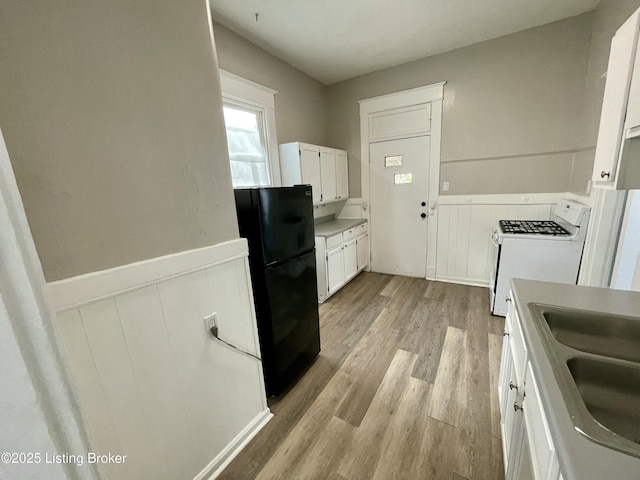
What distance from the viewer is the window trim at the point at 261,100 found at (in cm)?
251

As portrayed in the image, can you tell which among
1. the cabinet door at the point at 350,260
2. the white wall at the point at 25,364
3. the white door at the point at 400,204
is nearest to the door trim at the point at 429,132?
the white door at the point at 400,204

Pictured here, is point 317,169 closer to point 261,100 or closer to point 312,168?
point 312,168

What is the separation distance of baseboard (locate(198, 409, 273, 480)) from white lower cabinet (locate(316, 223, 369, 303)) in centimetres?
166

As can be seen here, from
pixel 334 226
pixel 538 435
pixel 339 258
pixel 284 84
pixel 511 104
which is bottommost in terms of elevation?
pixel 339 258

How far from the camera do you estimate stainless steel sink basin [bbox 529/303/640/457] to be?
618mm

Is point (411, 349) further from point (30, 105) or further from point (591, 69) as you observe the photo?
point (591, 69)

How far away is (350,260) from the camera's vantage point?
367cm

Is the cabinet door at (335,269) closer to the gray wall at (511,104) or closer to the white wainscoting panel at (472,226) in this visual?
the white wainscoting panel at (472,226)

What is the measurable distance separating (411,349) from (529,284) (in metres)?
1.24

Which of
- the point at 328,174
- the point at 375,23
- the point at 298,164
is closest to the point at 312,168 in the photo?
the point at 298,164

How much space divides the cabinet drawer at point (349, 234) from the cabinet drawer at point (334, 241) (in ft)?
0.38

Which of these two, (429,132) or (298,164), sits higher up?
(429,132)

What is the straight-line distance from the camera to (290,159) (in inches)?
123

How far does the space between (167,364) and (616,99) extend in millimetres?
2227
